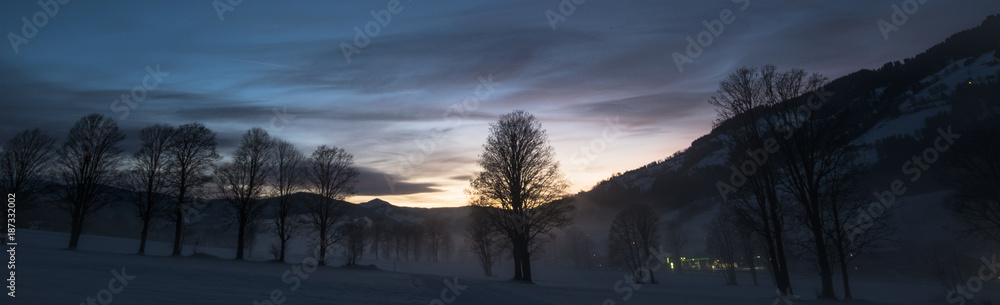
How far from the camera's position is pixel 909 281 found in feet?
227

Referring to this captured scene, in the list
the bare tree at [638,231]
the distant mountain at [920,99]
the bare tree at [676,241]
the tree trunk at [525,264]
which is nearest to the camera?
the tree trunk at [525,264]

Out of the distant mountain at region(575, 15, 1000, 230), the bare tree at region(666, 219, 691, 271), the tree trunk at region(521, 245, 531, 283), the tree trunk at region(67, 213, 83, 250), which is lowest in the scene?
the bare tree at region(666, 219, 691, 271)

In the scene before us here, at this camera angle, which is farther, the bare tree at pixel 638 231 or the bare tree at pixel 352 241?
the bare tree at pixel 638 231

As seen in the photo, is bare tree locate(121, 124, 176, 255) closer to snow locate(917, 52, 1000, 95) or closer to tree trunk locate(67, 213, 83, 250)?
tree trunk locate(67, 213, 83, 250)

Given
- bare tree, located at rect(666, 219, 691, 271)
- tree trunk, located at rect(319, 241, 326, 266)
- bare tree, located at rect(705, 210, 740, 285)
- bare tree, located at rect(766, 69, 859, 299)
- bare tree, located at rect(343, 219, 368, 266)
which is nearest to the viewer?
bare tree, located at rect(766, 69, 859, 299)

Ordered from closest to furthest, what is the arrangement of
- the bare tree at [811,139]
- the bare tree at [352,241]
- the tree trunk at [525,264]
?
the bare tree at [811,139] → the tree trunk at [525,264] → the bare tree at [352,241]

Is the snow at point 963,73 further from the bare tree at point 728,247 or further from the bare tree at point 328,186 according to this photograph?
the bare tree at point 328,186

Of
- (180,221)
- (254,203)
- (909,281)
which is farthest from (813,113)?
(909,281)

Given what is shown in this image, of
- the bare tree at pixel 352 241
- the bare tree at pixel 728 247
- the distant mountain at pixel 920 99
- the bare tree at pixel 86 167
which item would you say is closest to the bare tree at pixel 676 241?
the bare tree at pixel 728 247

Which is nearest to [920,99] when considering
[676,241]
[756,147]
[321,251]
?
[676,241]

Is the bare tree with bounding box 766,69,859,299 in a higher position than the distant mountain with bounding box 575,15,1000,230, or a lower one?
lower

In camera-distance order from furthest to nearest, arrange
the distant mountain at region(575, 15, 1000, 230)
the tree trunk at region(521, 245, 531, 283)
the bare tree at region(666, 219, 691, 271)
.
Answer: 1. the distant mountain at region(575, 15, 1000, 230)
2. the bare tree at region(666, 219, 691, 271)
3. the tree trunk at region(521, 245, 531, 283)

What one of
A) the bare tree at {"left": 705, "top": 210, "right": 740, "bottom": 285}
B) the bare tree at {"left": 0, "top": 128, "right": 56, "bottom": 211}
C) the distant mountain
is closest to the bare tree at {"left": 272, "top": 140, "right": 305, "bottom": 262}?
the bare tree at {"left": 0, "top": 128, "right": 56, "bottom": 211}

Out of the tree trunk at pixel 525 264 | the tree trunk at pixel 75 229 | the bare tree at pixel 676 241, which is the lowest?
the bare tree at pixel 676 241
